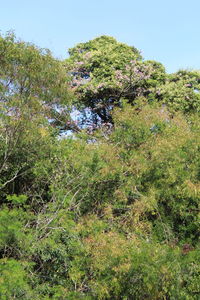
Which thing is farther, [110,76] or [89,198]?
[110,76]

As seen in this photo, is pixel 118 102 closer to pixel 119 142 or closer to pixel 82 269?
pixel 119 142

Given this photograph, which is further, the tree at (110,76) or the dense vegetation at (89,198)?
the tree at (110,76)

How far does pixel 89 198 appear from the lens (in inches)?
429

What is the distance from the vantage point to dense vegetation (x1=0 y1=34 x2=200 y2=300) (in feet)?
27.6

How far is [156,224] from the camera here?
35.0ft

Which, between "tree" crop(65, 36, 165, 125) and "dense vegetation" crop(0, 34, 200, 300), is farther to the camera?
"tree" crop(65, 36, 165, 125)

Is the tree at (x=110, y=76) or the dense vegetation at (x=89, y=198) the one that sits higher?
the tree at (x=110, y=76)

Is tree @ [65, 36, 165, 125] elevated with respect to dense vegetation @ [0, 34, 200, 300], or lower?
elevated

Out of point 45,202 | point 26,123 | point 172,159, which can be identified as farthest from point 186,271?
point 26,123

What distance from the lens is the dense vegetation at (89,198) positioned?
841 cm

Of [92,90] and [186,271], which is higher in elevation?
[92,90]

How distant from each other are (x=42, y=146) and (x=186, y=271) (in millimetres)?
4556

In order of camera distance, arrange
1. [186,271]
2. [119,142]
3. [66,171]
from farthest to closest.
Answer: [119,142] < [66,171] < [186,271]

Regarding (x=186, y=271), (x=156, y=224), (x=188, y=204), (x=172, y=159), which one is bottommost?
(x=186, y=271)
